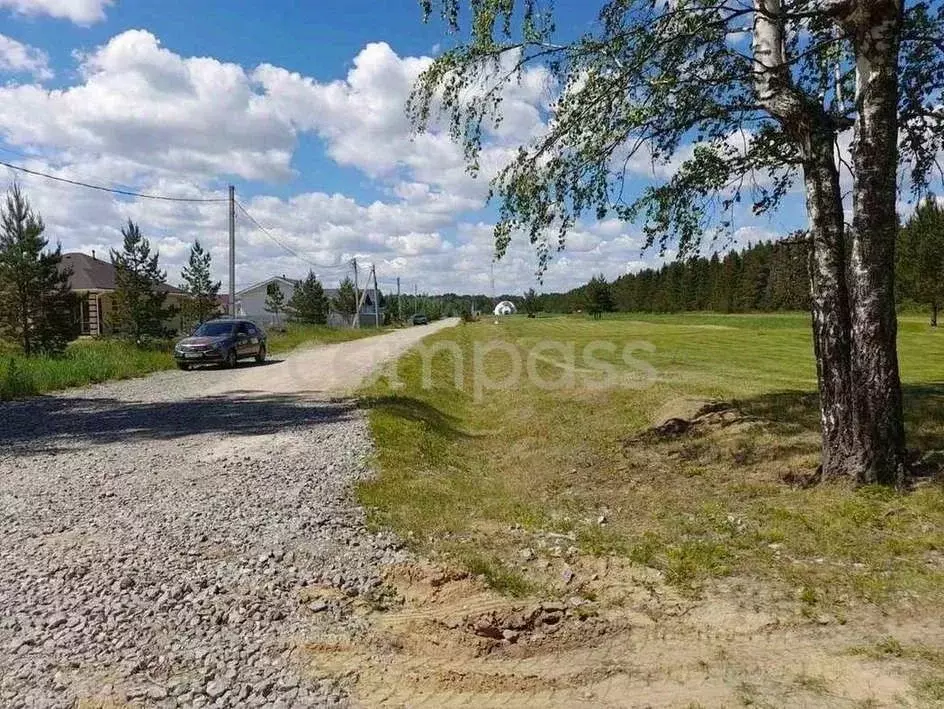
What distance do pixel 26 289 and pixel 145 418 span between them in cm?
1906

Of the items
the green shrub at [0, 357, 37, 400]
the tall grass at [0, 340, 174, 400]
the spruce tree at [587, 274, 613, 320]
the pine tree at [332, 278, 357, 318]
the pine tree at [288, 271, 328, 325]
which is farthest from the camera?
the spruce tree at [587, 274, 613, 320]

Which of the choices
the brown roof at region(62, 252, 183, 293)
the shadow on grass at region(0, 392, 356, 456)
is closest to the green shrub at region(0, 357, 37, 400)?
the shadow on grass at region(0, 392, 356, 456)

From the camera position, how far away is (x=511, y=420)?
1273cm

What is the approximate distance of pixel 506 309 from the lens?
169 meters

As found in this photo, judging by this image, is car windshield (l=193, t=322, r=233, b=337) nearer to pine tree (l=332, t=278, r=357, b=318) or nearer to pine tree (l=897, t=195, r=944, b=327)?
pine tree (l=897, t=195, r=944, b=327)

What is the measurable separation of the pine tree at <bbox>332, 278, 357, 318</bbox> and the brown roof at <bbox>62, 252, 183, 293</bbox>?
41264mm

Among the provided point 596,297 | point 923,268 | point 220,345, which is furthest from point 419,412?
point 596,297

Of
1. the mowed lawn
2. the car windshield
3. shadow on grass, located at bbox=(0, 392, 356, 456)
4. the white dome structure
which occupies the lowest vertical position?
the mowed lawn

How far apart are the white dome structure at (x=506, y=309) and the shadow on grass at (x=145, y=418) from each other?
493ft

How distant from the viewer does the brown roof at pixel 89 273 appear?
44.2 meters

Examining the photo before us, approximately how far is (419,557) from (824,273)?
4763mm

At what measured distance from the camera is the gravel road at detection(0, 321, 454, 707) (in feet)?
10.9

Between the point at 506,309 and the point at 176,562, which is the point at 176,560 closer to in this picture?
the point at 176,562

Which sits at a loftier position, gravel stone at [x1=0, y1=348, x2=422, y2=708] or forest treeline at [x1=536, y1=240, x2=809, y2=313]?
forest treeline at [x1=536, y1=240, x2=809, y2=313]
